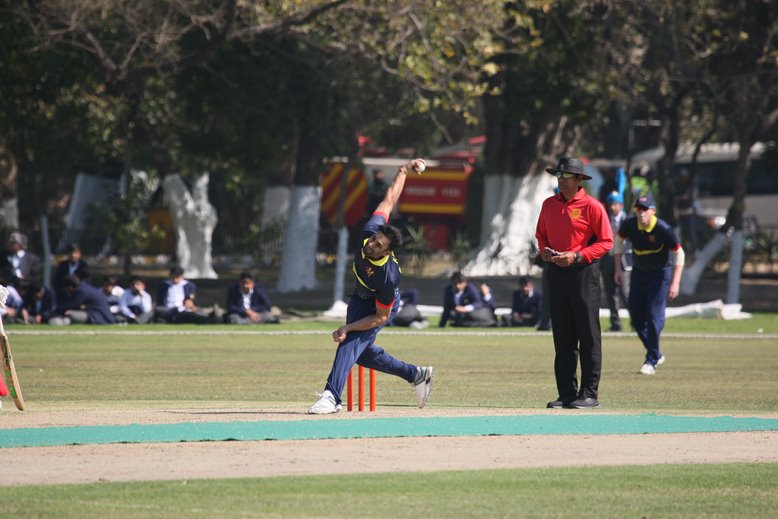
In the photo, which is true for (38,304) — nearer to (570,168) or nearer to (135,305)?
(135,305)

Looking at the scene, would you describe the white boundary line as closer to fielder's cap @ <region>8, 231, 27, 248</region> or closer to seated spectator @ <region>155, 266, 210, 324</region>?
seated spectator @ <region>155, 266, 210, 324</region>

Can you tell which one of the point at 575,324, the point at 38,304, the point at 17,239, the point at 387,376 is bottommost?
the point at 387,376

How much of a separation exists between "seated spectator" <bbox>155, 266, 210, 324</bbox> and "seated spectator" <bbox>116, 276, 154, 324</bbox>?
0.26 m

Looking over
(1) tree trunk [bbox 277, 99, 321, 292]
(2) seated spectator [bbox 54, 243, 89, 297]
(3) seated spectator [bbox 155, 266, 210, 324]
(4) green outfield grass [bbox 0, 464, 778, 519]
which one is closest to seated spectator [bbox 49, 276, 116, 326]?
(2) seated spectator [bbox 54, 243, 89, 297]

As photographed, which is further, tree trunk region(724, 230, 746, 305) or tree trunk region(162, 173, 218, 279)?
tree trunk region(162, 173, 218, 279)

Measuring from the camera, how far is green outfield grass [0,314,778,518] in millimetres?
7902

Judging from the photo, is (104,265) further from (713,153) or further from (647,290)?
(647,290)

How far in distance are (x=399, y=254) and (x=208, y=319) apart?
43.5ft

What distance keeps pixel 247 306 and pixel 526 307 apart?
5.04 m

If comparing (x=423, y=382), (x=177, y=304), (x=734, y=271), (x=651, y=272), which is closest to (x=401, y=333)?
(x=177, y=304)

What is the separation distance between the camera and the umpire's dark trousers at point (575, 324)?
478 inches

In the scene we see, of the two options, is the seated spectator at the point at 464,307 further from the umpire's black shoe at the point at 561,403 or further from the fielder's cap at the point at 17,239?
the umpire's black shoe at the point at 561,403

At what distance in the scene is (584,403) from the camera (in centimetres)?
1241

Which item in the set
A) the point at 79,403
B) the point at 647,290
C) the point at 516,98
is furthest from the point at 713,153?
the point at 79,403
